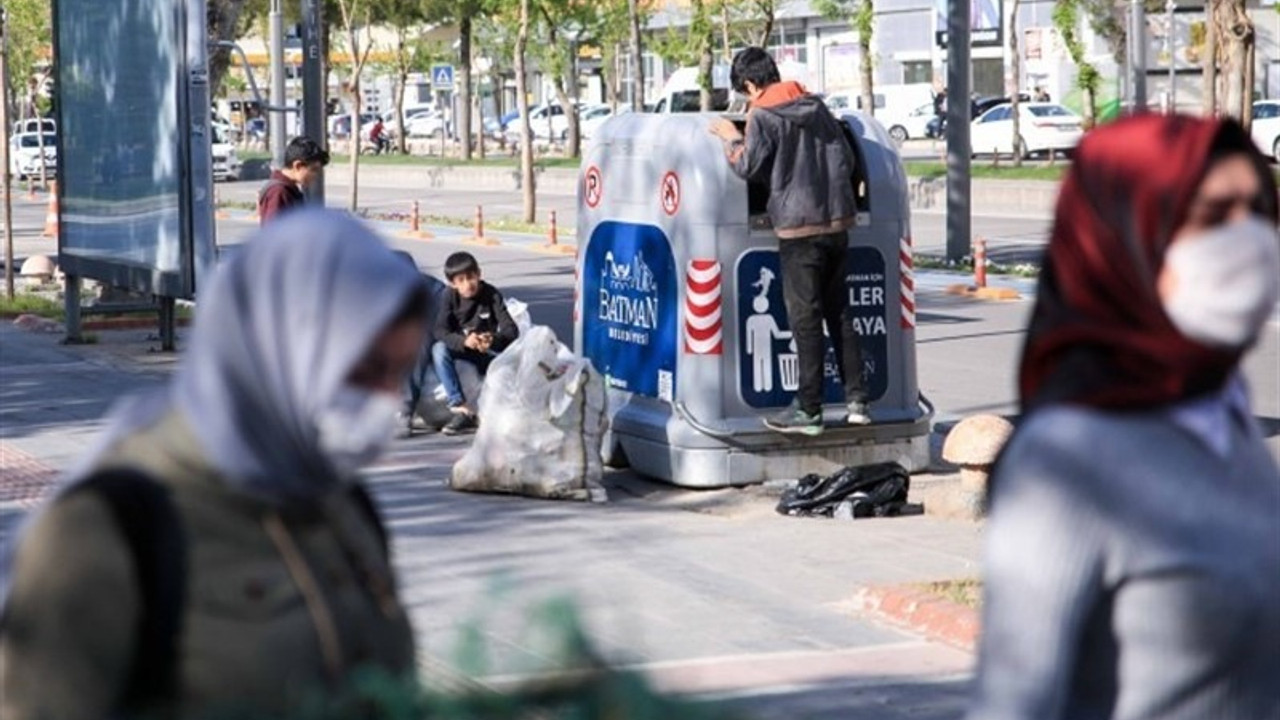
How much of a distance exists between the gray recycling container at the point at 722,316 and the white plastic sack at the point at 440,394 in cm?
174

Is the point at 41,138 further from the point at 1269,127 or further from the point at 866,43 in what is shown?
the point at 1269,127

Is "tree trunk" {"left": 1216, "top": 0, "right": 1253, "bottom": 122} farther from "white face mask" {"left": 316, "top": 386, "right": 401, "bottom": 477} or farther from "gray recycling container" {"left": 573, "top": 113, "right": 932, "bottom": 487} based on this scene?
"white face mask" {"left": 316, "top": 386, "right": 401, "bottom": 477}

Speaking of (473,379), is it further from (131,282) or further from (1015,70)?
(1015,70)

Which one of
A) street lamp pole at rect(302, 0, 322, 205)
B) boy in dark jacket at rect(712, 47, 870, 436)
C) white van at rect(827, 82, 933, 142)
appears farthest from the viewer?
white van at rect(827, 82, 933, 142)

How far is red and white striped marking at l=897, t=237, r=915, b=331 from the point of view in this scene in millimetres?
12492

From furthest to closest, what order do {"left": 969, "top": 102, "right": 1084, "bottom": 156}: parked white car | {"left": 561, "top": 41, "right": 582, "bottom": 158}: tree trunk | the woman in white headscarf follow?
{"left": 561, "top": 41, "right": 582, "bottom": 158}: tree trunk
{"left": 969, "top": 102, "right": 1084, "bottom": 156}: parked white car
the woman in white headscarf

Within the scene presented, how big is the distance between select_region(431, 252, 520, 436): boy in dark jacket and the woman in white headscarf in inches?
441

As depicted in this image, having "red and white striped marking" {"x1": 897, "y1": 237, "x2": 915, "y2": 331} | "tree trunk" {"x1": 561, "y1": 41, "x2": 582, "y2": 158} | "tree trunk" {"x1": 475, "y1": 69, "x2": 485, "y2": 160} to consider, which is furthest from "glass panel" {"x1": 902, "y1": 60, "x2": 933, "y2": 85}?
"red and white striped marking" {"x1": 897, "y1": 237, "x2": 915, "y2": 331}

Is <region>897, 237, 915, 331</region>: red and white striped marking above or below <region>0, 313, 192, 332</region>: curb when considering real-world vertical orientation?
above

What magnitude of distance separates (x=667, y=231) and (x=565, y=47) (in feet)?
155

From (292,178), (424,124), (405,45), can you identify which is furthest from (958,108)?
(424,124)

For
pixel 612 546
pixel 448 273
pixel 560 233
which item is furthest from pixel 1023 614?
pixel 560 233

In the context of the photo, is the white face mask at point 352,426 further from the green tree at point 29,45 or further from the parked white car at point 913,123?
the parked white car at point 913,123

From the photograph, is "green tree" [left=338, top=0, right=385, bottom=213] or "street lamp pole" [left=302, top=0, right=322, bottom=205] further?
"green tree" [left=338, top=0, right=385, bottom=213]
